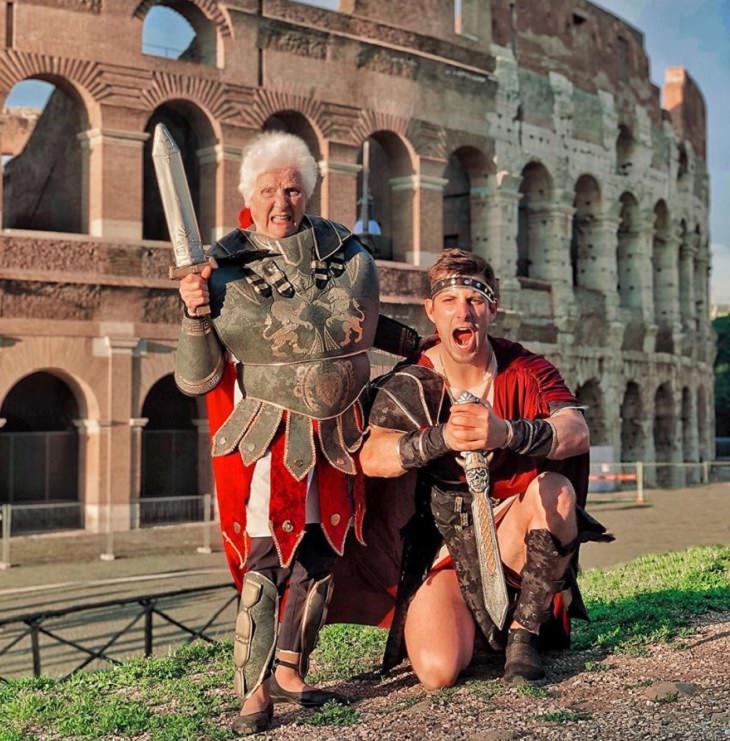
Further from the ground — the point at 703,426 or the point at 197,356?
the point at 197,356

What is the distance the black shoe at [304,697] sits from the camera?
4352 mm

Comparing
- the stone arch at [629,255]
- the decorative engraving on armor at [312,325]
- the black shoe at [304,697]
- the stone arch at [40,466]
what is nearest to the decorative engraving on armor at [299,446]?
the decorative engraving on armor at [312,325]

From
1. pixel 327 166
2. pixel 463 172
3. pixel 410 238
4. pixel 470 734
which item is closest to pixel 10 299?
pixel 327 166

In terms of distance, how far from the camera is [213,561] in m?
16.4

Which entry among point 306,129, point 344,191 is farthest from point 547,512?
point 306,129

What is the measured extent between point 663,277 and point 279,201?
24.0 meters

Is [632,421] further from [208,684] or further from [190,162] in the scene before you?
[208,684]

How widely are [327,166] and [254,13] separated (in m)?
2.64

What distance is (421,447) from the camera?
440cm

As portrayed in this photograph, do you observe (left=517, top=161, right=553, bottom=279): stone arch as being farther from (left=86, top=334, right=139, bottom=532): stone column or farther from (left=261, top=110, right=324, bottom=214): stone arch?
(left=86, top=334, right=139, bottom=532): stone column

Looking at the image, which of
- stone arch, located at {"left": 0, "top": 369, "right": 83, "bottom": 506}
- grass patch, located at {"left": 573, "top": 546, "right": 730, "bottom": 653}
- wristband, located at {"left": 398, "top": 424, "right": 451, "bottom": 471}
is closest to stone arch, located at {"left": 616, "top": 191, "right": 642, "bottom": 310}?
stone arch, located at {"left": 0, "top": 369, "right": 83, "bottom": 506}

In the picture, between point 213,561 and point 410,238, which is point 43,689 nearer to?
point 213,561

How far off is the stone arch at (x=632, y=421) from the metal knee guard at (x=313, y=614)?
2202cm

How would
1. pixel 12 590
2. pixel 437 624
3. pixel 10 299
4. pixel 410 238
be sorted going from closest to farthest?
pixel 437 624, pixel 12 590, pixel 10 299, pixel 410 238
